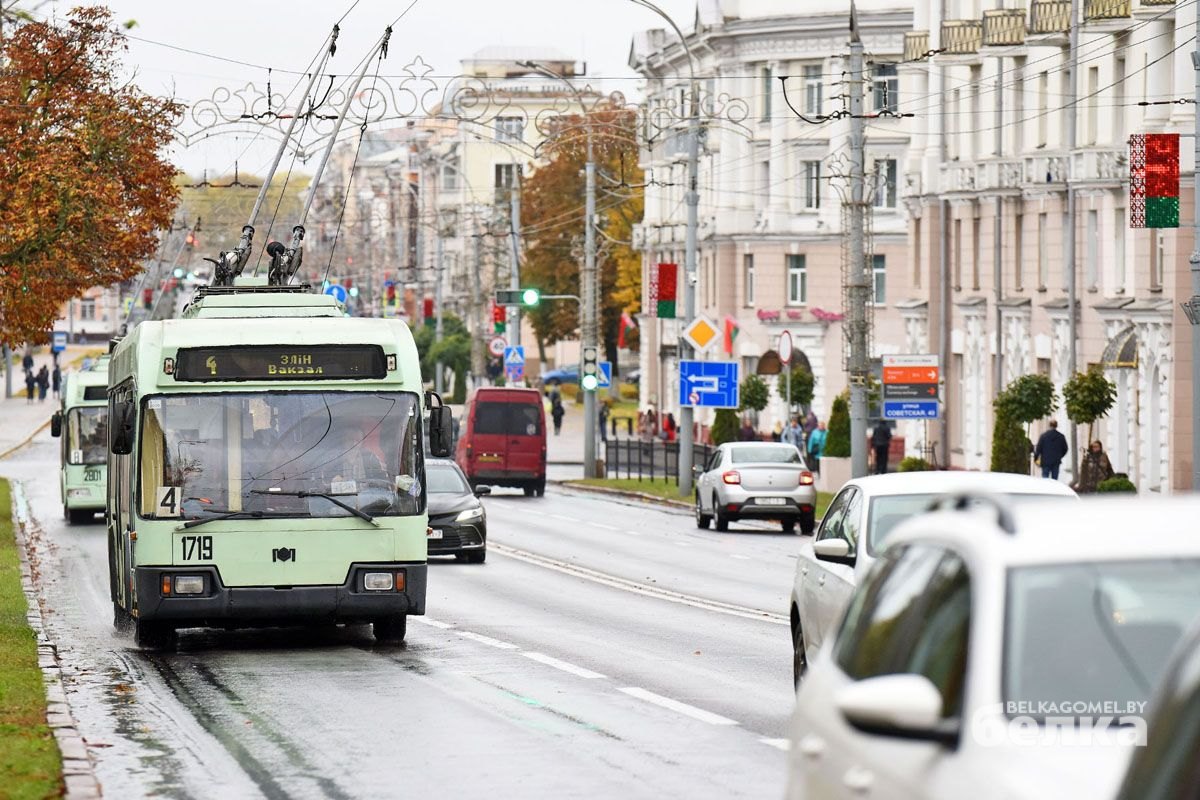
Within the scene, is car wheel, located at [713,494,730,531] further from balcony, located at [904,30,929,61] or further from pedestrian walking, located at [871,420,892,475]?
balcony, located at [904,30,929,61]

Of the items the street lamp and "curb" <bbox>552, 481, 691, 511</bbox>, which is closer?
the street lamp

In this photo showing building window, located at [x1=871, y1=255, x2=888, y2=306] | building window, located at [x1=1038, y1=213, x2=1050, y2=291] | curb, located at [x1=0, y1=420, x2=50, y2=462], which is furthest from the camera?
building window, located at [x1=871, y1=255, x2=888, y2=306]

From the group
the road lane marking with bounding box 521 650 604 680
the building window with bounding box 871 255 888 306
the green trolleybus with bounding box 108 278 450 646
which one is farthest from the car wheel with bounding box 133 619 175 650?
the building window with bounding box 871 255 888 306

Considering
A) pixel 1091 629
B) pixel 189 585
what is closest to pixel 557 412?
pixel 189 585

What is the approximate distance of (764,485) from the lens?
4084 cm

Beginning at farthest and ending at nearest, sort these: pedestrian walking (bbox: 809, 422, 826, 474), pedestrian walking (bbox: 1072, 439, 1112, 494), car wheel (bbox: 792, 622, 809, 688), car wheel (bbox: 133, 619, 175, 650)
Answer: pedestrian walking (bbox: 809, 422, 826, 474) → pedestrian walking (bbox: 1072, 439, 1112, 494) → car wheel (bbox: 133, 619, 175, 650) → car wheel (bbox: 792, 622, 809, 688)

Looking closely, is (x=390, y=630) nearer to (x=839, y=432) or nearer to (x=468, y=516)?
(x=468, y=516)

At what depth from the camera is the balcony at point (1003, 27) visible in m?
53.2

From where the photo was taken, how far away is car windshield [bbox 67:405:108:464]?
44125mm

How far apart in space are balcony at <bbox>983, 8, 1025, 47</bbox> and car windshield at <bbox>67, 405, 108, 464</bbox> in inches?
839

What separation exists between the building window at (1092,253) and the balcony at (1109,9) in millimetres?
5054

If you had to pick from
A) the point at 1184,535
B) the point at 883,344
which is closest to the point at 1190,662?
the point at 1184,535

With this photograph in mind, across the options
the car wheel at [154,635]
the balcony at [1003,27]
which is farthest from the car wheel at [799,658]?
the balcony at [1003,27]

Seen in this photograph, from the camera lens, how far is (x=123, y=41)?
119 feet
